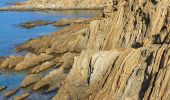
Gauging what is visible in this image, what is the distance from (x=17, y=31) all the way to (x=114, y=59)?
56546 millimetres

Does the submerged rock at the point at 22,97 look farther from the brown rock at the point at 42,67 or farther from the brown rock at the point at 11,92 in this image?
the brown rock at the point at 42,67

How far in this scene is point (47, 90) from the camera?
46.1m

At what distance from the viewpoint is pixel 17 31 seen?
9462cm

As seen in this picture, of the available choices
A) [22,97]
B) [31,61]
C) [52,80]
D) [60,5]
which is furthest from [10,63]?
[60,5]

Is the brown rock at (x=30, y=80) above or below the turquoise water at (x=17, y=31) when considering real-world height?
above

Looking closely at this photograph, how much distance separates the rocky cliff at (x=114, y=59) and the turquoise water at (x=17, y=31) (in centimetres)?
215

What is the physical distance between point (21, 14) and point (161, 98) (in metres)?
102

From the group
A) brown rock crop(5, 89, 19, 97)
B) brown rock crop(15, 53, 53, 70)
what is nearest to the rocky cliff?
brown rock crop(15, 53, 53, 70)

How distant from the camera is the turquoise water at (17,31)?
52.0 m

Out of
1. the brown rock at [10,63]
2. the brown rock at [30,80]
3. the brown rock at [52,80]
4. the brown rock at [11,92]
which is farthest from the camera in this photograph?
the brown rock at [10,63]

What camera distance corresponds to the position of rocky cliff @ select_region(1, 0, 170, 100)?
35.2m

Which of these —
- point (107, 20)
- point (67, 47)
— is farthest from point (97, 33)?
point (67, 47)

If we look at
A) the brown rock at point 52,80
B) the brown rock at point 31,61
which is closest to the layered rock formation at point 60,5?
the brown rock at point 31,61

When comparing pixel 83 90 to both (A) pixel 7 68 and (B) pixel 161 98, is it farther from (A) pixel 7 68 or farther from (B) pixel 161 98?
(A) pixel 7 68
